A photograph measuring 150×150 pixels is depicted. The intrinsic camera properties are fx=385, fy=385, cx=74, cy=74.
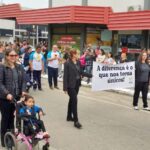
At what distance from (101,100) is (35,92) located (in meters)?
2.54

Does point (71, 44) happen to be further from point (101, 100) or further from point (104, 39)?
point (101, 100)

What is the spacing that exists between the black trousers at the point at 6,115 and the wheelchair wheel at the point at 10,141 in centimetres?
18

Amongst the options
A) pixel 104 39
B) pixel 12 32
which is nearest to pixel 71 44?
pixel 104 39

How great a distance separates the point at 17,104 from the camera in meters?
5.88

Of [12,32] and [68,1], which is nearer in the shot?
[68,1]

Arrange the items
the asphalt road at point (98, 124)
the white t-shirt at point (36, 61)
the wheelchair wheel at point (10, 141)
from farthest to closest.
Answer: the white t-shirt at point (36, 61) → the asphalt road at point (98, 124) → the wheelchair wheel at point (10, 141)

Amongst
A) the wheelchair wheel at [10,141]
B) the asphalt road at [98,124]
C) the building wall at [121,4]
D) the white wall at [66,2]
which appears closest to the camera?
the wheelchair wheel at [10,141]

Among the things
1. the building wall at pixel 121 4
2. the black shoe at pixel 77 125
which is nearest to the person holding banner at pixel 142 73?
the black shoe at pixel 77 125

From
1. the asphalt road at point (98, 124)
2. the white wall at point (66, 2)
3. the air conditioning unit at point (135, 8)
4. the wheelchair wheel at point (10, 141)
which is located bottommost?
the asphalt road at point (98, 124)

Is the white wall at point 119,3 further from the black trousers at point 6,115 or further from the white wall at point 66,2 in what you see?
the black trousers at point 6,115

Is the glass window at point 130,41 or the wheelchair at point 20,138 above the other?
the glass window at point 130,41

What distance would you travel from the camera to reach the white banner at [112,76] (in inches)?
408

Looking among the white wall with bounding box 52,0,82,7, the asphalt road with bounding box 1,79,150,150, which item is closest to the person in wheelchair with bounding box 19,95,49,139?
the asphalt road with bounding box 1,79,150,150

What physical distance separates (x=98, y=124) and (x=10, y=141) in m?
2.91
